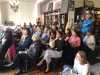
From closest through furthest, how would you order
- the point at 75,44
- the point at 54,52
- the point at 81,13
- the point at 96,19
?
the point at 54,52, the point at 75,44, the point at 81,13, the point at 96,19

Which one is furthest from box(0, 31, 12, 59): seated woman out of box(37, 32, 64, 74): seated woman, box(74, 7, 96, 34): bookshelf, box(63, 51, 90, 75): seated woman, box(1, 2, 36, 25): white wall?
box(1, 2, 36, 25): white wall

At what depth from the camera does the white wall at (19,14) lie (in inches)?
345

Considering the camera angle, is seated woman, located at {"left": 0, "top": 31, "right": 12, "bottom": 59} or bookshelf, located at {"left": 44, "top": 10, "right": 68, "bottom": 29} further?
bookshelf, located at {"left": 44, "top": 10, "right": 68, "bottom": 29}

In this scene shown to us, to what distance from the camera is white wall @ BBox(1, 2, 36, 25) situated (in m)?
8.75

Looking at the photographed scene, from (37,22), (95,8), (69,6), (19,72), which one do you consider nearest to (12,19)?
(37,22)

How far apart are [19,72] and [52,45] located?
115cm

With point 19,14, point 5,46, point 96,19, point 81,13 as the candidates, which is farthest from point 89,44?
point 19,14

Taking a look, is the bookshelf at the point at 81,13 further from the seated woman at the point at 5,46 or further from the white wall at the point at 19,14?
the white wall at the point at 19,14

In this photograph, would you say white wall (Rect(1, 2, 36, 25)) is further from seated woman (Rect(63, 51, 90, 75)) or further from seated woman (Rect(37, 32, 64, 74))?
seated woman (Rect(63, 51, 90, 75))

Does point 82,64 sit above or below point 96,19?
below

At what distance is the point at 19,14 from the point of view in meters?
9.27

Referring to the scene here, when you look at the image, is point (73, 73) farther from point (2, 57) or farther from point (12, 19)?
point (12, 19)

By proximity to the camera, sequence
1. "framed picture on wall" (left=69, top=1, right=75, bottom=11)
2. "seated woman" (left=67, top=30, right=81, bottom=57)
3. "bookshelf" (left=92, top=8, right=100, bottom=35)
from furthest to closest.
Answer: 1. "bookshelf" (left=92, top=8, right=100, bottom=35)
2. "framed picture on wall" (left=69, top=1, right=75, bottom=11)
3. "seated woman" (left=67, top=30, right=81, bottom=57)

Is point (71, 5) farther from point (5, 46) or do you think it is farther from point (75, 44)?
point (5, 46)
